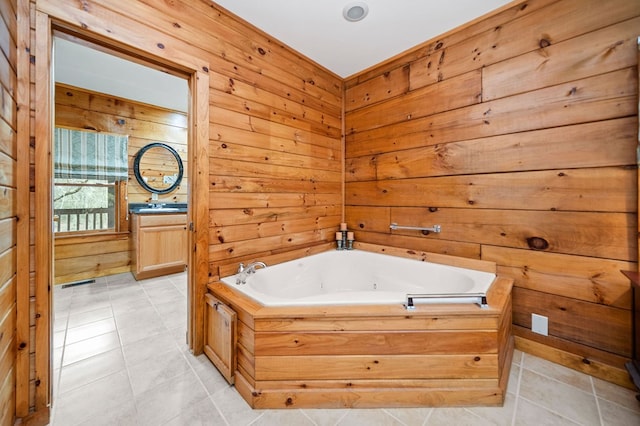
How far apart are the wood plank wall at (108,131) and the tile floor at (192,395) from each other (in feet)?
4.76

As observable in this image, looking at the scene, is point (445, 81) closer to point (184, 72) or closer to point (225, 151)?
point (225, 151)

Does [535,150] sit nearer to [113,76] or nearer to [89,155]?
[113,76]

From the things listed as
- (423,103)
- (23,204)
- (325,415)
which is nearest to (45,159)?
(23,204)

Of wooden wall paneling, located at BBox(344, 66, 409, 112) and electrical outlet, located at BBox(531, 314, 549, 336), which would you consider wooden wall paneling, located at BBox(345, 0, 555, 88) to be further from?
electrical outlet, located at BBox(531, 314, 549, 336)

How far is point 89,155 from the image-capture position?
10.5ft

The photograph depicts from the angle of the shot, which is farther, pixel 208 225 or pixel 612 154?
pixel 208 225

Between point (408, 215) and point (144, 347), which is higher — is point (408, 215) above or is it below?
above

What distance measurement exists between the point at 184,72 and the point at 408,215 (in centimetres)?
208

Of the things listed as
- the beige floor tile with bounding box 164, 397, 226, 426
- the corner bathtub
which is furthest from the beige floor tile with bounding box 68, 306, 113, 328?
the beige floor tile with bounding box 164, 397, 226, 426

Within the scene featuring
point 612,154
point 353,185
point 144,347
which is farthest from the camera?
point 353,185

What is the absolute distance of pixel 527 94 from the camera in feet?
5.65

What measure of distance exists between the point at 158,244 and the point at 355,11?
3.41m

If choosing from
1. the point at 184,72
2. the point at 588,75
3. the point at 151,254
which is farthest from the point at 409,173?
the point at 151,254

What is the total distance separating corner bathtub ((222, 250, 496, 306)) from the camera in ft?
4.52
